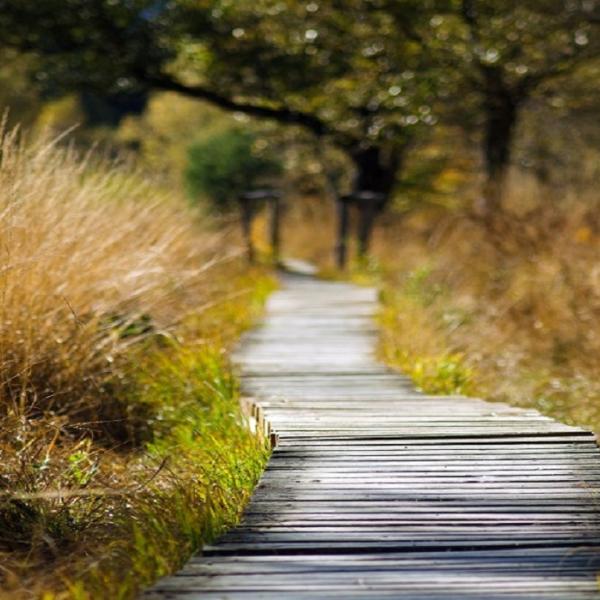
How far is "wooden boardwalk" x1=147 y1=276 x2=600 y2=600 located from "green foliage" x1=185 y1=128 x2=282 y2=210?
17915 millimetres

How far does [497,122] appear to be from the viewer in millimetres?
14844

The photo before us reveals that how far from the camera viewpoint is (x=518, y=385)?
7293 millimetres

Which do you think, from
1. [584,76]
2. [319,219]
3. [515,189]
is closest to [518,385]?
[515,189]

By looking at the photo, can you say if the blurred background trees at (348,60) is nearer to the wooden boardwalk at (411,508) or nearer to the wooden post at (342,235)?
the wooden post at (342,235)

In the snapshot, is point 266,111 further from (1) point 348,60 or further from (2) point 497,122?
(2) point 497,122

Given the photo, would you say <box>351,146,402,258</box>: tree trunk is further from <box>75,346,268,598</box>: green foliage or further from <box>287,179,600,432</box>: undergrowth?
<box>75,346,268,598</box>: green foliage

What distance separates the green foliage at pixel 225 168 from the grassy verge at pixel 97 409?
16010 mm

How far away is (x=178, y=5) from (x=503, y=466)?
476 inches

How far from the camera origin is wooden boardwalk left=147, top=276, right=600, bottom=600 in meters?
3.00

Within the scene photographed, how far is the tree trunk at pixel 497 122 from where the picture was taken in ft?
46.0

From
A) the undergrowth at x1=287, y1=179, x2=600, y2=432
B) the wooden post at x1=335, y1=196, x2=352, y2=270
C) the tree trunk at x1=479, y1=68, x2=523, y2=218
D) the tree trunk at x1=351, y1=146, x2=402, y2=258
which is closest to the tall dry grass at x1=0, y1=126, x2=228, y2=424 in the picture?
the undergrowth at x1=287, y1=179, x2=600, y2=432

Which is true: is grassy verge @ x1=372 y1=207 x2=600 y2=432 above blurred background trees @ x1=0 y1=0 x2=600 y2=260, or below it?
below

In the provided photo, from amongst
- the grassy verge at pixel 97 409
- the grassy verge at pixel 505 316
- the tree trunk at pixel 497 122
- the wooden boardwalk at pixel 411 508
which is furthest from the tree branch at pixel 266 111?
the wooden boardwalk at pixel 411 508

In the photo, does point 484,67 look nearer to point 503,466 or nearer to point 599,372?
point 599,372
